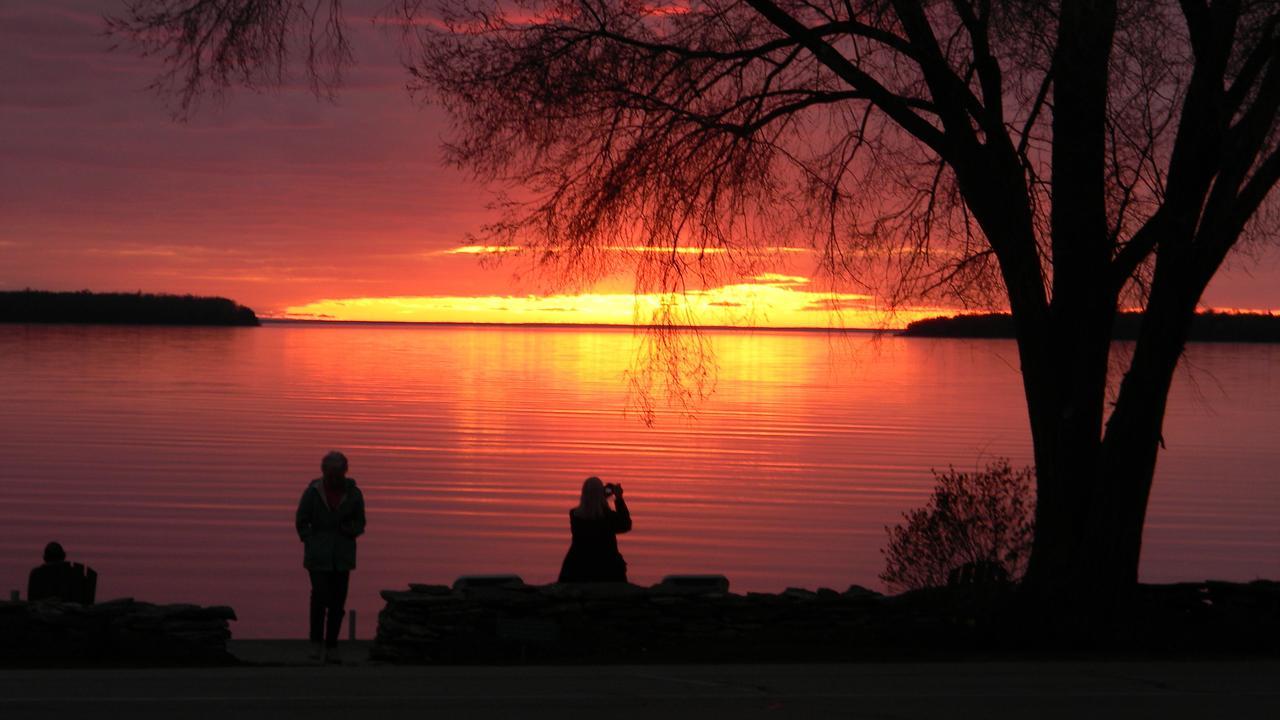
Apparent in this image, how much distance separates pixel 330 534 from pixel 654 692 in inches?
137

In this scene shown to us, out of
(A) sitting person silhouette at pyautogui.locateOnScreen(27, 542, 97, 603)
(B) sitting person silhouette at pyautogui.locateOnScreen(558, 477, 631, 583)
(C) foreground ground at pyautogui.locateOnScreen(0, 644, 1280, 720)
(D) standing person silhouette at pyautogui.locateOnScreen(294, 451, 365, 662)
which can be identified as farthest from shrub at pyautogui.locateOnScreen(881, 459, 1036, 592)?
(A) sitting person silhouette at pyautogui.locateOnScreen(27, 542, 97, 603)

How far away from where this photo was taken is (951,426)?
5216cm

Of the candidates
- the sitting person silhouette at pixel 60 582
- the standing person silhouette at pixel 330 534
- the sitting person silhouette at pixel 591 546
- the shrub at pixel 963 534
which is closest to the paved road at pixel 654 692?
the standing person silhouette at pixel 330 534

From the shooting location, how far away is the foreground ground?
8258 millimetres

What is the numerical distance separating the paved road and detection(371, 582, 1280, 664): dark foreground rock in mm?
1113

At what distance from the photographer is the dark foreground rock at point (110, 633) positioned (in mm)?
10844

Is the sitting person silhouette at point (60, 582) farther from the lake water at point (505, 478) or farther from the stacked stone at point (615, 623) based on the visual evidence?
the lake water at point (505, 478)

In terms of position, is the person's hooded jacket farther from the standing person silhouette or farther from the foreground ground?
the foreground ground

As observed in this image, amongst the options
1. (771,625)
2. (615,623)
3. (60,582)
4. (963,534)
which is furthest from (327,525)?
(963,534)

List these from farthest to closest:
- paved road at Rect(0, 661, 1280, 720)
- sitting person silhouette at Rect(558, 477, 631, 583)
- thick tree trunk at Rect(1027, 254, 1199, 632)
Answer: sitting person silhouette at Rect(558, 477, 631, 583) < thick tree trunk at Rect(1027, 254, 1199, 632) < paved road at Rect(0, 661, 1280, 720)

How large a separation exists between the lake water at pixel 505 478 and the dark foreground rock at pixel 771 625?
2164mm

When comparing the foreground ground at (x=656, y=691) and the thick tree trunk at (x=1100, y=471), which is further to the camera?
the thick tree trunk at (x=1100, y=471)

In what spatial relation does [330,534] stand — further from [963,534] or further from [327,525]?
[963,534]

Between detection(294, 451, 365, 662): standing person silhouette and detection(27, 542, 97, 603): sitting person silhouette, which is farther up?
detection(294, 451, 365, 662): standing person silhouette
